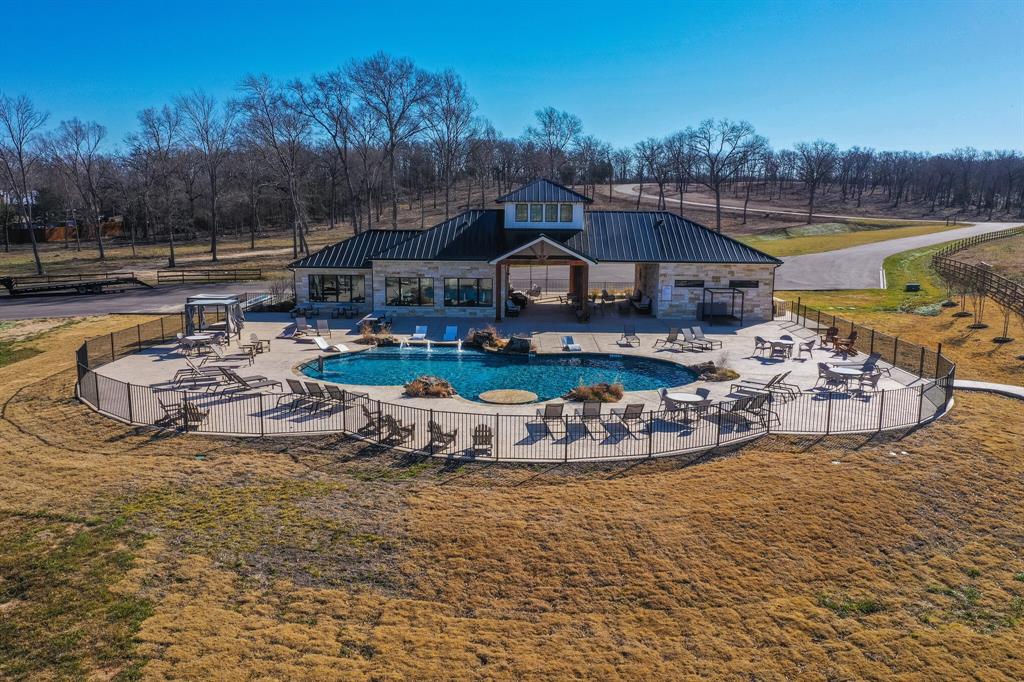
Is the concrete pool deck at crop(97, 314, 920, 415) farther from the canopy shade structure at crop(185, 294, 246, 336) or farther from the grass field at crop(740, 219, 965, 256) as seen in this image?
the grass field at crop(740, 219, 965, 256)

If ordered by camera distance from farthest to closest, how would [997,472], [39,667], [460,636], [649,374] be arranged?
1. [649,374]
2. [997,472]
3. [460,636]
4. [39,667]

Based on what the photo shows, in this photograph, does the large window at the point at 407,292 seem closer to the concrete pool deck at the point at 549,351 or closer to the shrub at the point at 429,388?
the concrete pool deck at the point at 549,351

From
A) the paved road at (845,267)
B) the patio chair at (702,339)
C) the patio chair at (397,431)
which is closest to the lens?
the patio chair at (397,431)

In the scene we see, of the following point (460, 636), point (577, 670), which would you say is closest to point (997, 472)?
point (577, 670)

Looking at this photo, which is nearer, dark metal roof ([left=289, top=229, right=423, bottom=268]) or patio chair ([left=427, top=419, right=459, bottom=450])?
patio chair ([left=427, top=419, right=459, bottom=450])

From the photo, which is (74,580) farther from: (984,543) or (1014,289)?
(1014,289)

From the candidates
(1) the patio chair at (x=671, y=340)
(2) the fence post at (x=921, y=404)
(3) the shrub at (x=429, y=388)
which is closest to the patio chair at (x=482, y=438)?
(3) the shrub at (x=429, y=388)

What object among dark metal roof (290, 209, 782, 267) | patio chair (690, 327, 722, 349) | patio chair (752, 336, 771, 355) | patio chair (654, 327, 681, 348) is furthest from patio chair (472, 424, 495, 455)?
dark metal roof (290, 209, 782, 267)
